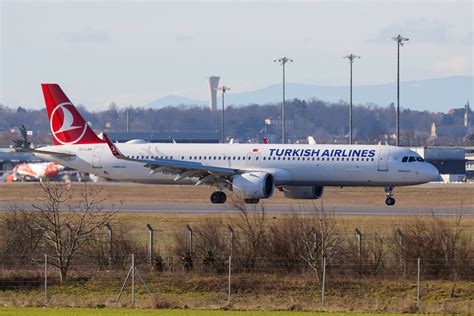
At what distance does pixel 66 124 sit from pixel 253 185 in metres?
12.5

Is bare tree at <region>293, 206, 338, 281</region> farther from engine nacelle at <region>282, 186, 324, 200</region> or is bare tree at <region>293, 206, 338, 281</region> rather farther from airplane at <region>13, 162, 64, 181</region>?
airplane at <region>13, 162, 64, 181</region>

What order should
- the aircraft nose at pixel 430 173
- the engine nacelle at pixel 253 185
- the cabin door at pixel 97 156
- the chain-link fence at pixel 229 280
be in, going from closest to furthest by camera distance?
the chain-link fence at pixel 229 280 → the engine nacelle at pixel 253 185 → the aircraft nose at pixel 430 173 → the cabin door at pixel 97 156

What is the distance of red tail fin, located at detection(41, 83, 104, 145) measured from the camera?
2486 inches

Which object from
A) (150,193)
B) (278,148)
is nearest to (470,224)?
(278,148)

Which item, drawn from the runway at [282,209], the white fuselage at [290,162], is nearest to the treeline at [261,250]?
the runway at [282,209]

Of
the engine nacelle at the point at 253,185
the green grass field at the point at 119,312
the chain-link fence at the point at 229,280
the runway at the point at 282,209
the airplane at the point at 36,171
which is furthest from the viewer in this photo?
the airplane at the point at 36,171

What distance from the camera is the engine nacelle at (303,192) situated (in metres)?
59.2

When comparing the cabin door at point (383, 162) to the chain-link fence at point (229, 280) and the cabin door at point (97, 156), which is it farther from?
the chain-link fence at point (229, 280)

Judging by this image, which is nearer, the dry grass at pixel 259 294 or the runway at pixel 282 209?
the dry grass at pixel 259 294

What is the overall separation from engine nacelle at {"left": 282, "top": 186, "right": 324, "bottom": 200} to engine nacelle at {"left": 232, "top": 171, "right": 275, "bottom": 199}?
2552 mm

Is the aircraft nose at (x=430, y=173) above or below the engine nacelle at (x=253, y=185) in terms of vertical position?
above

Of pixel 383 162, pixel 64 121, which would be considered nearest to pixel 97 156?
pixel 64 121

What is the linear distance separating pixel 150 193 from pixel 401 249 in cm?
3881

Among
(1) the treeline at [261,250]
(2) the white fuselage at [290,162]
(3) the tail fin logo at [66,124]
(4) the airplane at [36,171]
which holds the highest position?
(3) the tail fin logo at [66,124]
